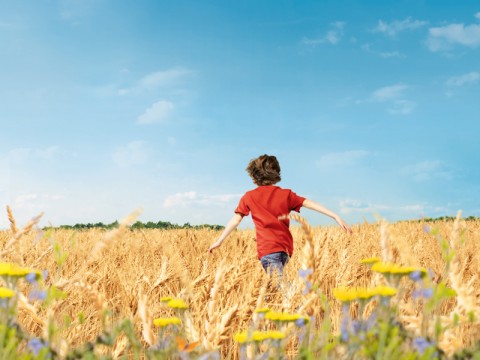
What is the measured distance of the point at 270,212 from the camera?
15.7 ft

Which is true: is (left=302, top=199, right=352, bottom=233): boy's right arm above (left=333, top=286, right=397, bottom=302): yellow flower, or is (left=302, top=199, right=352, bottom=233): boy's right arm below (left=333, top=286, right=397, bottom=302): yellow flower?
above

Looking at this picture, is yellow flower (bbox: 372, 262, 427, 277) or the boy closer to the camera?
yellow flower (bbox: 372, 262, 427, 277)

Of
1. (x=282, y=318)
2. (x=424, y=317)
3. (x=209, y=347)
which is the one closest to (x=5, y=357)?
(x=209, y=347)

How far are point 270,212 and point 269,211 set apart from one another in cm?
1

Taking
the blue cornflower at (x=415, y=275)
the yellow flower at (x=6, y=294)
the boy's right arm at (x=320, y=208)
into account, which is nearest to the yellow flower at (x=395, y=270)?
the blue cornflower at (x=415, y=275)

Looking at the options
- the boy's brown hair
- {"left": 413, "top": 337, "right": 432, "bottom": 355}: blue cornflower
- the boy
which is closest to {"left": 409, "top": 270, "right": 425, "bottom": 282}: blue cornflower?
{"left": 413, "top": 337, "right": 432, "bottom": 355}: blue cornflower

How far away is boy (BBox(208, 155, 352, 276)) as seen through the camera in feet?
15.3

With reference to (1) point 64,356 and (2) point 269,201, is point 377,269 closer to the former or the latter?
(1) point 64,356

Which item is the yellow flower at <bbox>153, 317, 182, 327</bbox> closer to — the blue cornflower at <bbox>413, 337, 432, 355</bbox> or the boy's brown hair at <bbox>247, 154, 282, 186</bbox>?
the blue cornflower at <bbox>413, 337, 432, 355</bbox>

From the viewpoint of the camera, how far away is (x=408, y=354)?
1259 mm

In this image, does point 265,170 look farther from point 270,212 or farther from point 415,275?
point 415,275

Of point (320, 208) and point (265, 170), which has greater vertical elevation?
point (265, 170)

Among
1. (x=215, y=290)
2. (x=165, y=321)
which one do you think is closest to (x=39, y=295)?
(x=165, y=321)

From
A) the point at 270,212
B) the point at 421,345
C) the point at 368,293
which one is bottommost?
the point at 421,345
